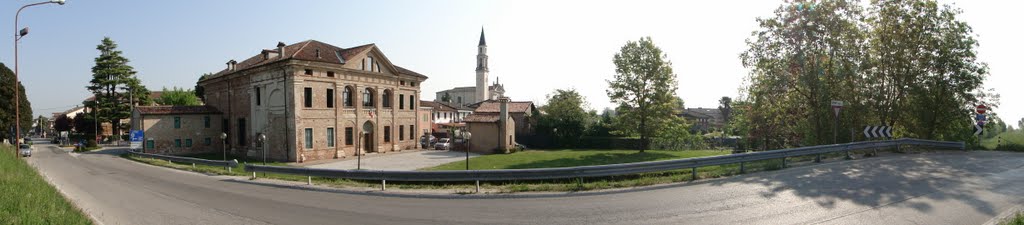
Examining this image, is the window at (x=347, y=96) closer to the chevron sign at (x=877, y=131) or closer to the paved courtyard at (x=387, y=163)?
the paved courtyard at (x=387, y=163)

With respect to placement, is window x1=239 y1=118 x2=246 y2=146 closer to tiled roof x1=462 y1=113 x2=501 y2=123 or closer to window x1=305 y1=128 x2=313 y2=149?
window x1=305 y1=128 x2=313 y2=149

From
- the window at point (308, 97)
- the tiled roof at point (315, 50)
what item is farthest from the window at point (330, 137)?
the tiled roof at point (315, 50)

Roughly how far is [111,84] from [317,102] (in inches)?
1536

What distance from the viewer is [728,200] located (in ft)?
30.4

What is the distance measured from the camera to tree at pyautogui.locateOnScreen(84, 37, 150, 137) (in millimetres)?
51562

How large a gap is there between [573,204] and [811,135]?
2283 cm

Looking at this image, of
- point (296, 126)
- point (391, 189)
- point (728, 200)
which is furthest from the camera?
point (296, 126)

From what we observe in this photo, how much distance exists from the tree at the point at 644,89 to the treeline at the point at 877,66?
8.31m

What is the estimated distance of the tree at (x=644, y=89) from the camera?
33.1 meters

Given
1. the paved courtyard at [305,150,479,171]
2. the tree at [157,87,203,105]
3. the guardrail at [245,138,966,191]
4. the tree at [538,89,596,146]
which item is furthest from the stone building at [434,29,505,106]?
the guardrail at [245,138,966,191]

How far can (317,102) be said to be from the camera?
3238 cm

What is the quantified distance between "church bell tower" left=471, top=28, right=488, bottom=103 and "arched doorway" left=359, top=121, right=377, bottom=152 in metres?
73.5

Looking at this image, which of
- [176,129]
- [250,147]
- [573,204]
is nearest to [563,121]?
[250,147]

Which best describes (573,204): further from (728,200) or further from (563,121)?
(563,121)
